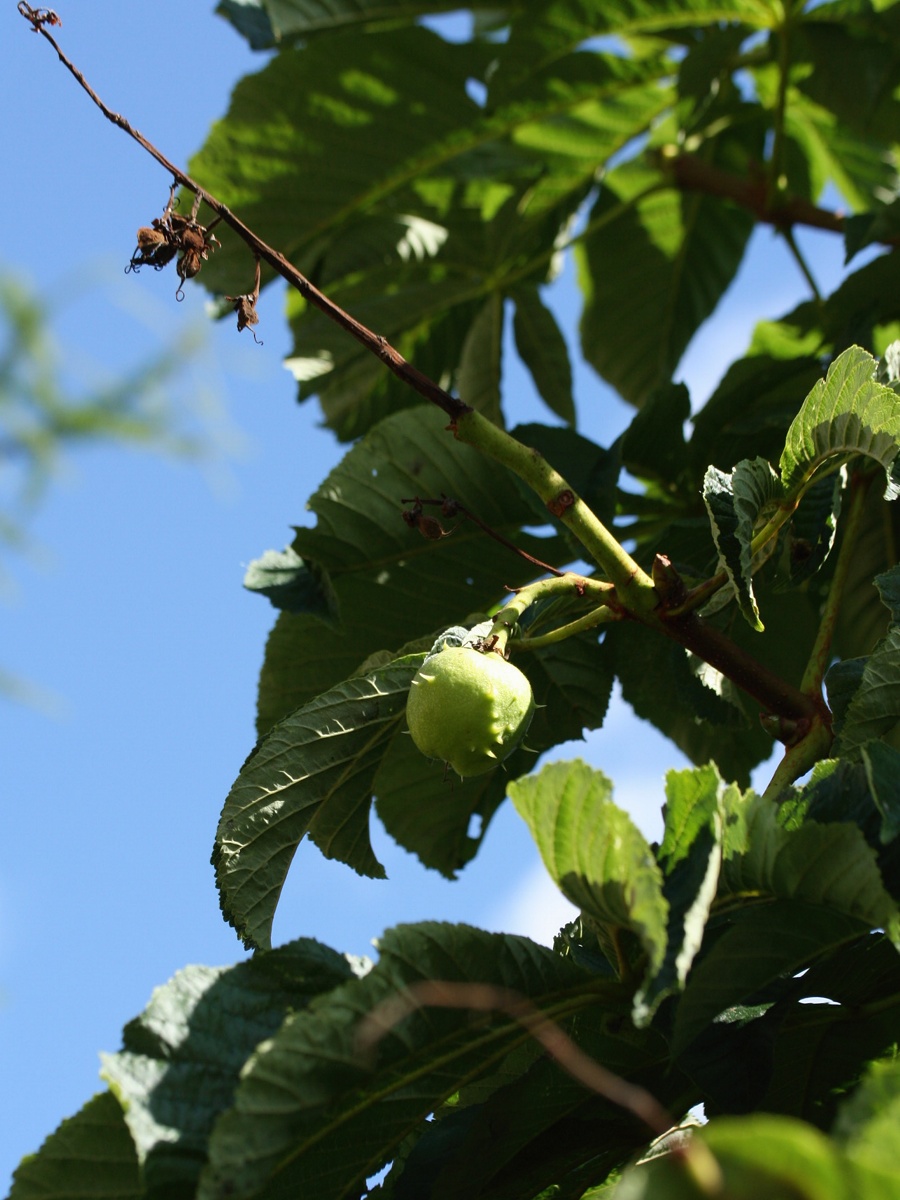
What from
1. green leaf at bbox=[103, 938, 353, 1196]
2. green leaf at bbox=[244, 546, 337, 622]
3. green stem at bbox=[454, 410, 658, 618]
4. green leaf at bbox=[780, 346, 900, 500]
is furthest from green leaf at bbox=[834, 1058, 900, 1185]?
green leaf at bbox=[244, 546, 337, 622]

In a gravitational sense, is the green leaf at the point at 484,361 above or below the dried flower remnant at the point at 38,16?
above

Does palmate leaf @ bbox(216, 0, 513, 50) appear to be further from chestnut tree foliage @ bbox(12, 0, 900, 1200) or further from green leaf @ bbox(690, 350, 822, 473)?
green leaf @ bbox(690, 350, 822, 473)

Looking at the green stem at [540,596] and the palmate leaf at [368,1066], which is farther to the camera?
the green stem at [540,596]

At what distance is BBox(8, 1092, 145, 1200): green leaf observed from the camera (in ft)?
3.22

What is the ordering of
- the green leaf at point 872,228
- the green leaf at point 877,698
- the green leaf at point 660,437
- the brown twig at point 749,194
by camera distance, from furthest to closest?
the brown twig at point 749,194
the green leaf at point 872,228
the green leaf at point 660,437
the green leaf at point 877,698

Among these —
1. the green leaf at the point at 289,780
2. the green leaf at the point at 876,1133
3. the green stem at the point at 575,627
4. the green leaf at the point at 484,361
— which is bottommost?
the green leaf at the point at 876,1133

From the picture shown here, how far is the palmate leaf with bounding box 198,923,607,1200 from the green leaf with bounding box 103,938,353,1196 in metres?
0.06

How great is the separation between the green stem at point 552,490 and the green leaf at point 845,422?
225mm

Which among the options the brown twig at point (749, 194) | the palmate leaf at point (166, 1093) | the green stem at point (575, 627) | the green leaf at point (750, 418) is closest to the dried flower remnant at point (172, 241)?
the green stem at point (575, 627)

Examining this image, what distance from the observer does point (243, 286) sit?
253 cm

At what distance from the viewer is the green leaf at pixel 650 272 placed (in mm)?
2986

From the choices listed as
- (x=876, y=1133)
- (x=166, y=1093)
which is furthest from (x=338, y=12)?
(x=876, y=1133)

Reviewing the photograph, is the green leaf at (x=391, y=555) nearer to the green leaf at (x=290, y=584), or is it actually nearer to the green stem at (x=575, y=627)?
the green leaf at (x=290, y=584)

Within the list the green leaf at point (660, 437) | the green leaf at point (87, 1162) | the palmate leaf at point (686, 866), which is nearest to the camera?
the palmate leaf at point (686, 866)
